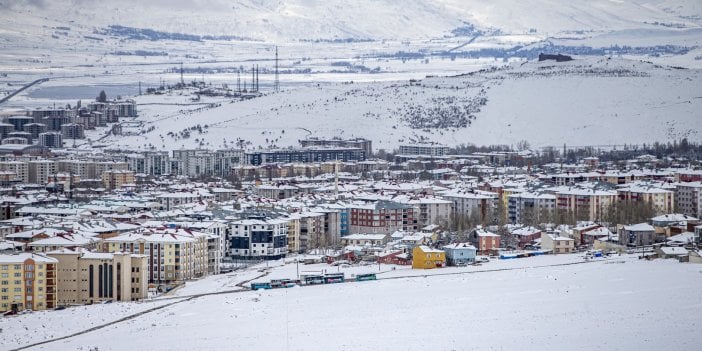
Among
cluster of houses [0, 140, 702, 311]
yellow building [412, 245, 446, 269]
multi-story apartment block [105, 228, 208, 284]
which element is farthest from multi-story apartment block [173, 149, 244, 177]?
multi-story apartment block [105, 228, 208, 284]

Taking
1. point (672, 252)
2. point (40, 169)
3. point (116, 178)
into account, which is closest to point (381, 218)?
point (672, 252)

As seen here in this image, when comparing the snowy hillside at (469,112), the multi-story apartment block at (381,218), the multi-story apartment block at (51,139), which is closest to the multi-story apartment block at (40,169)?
the snowy hillside at (469,112)

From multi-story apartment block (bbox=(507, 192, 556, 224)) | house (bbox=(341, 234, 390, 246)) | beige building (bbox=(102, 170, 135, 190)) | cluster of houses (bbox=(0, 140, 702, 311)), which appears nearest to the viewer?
cluster of houses (bbox=(0, 140, 702, 311))

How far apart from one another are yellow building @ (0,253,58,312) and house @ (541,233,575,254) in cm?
906

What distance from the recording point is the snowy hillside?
59938 mm

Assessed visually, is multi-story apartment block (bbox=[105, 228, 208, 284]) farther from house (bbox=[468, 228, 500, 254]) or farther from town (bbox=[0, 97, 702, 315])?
house (bbox=[468, 228, 500, 254])

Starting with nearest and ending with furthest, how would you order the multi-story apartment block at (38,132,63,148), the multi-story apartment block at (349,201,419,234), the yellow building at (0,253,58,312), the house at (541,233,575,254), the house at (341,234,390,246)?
1. the yellow building at (0,253,58,312)
2. the house at (541,233,575,254)
3. the house at (341,234,390,246)
4. the multi-story apartment block at (349,201,419,234)
5. the multi-story apartment block at (38,132,63,148)

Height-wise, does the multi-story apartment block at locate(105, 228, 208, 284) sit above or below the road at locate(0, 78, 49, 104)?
below

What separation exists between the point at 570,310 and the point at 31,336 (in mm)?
6537

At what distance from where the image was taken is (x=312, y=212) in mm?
31938

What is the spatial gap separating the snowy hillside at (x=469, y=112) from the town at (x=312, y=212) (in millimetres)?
4721

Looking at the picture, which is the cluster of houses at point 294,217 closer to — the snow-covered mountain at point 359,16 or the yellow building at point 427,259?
the yellow building at point 427,259

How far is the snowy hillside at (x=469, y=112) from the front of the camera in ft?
197

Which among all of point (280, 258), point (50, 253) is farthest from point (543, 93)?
point (50, 253)
